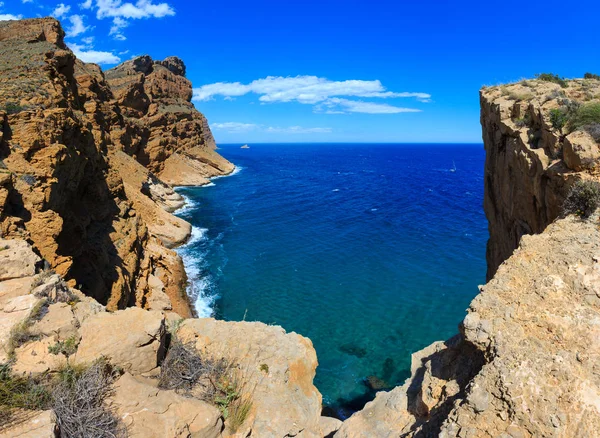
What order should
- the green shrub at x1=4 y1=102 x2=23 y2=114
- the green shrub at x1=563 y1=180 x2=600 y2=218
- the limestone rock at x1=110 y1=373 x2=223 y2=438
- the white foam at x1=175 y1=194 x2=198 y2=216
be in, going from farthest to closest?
the white foam at x1=175 y1=194 x2=198 y2=216 < the green shrub at x1=4 y1=102 x2=23 y2=114 < the green shrub at x1=563 y1=180 x2=600 y2=218 < the limestone rock at x1=110 y1=373 x2=223 y2=438

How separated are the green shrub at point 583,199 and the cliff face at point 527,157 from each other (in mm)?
918

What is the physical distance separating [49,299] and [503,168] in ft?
57.7

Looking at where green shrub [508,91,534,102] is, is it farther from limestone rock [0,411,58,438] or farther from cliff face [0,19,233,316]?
cliff face [0,19,233,316]

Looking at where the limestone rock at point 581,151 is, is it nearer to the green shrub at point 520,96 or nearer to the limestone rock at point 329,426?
the green shrub at point 520,96

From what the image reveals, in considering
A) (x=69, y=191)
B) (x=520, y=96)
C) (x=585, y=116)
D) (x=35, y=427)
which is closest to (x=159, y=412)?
(x=35, y=427)

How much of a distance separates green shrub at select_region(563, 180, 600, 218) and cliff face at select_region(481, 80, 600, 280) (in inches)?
36.1

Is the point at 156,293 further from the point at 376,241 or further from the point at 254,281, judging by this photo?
the point at 376,241

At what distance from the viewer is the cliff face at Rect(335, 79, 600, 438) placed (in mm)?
5688

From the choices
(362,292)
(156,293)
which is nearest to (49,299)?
(156,293)

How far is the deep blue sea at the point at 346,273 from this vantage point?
21.9 meters

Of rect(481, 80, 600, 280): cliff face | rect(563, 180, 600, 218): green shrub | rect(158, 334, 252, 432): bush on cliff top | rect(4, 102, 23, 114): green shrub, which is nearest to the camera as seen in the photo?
rect(158, 334, 252, 432): bush on cliff top

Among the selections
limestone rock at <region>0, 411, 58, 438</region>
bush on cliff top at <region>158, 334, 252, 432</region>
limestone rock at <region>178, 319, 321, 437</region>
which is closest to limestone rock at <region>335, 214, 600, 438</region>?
limestone rock at <region>178, 319, 321, 437</region>

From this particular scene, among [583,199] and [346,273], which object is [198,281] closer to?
[346,273]

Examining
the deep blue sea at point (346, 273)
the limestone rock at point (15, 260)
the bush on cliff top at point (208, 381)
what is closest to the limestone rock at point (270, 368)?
the bush on cliff top at point (208, 381)
